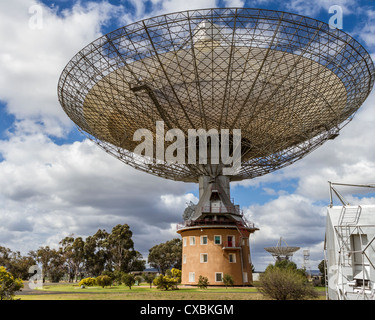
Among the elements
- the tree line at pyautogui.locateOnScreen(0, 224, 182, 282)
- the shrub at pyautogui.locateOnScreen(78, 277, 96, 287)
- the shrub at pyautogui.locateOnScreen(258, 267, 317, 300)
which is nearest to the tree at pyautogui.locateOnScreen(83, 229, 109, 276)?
the tree line at pyautogui.locateOnScreen(0, 224, 182, 282)

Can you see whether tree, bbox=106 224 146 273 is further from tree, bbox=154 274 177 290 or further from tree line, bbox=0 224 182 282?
tree, bbox=154 274 177 290

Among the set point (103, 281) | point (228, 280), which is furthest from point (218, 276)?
point (103, 281)

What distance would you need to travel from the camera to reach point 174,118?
3353 centimetres

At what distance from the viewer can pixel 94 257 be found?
3014 inches

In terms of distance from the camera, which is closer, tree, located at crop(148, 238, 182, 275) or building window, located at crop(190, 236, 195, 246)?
building window, located at crop(190, 236, 195, 246)

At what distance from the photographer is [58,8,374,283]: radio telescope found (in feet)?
82.1

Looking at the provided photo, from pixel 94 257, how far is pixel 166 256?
48.8ft

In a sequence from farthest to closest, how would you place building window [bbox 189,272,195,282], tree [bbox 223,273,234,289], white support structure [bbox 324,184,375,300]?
building window [bbox 189,272,195,282] < tree [bbox 223,273,234,289] < white support structure [bbox 324,184,375,300]

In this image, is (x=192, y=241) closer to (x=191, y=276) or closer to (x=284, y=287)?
(x=191, y=276)

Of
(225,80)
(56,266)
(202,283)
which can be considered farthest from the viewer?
(56,266)
